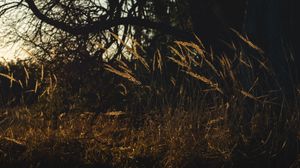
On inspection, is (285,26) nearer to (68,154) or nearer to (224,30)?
(224,30)

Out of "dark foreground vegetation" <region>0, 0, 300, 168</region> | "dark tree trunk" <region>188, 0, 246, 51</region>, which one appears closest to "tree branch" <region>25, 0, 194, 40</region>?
"dark foreground vegetation" <region>0, 0, 300, 168</region>

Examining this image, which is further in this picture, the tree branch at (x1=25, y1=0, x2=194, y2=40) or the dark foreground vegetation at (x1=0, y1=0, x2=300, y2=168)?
the tree branch at (x1=25, y1=0, x2=194, y2=40)

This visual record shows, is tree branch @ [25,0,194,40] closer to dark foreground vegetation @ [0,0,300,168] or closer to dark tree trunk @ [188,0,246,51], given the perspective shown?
dark foreground vegetation @ [0,0,300,168]

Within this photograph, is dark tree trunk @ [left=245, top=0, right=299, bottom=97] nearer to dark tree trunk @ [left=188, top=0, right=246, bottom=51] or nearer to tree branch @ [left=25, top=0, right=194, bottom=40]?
tree branch @ [left=25, top=0, right=194, bottom=40]

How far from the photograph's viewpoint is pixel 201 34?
9.39m

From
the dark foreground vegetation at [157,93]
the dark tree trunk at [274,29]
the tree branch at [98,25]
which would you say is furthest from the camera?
the tree branch at [98,25]

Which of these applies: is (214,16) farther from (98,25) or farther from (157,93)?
(157,93)

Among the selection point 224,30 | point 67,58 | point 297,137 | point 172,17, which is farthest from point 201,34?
point 297,137

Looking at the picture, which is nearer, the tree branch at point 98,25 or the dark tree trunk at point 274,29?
the dark tree trunk at point 274,29

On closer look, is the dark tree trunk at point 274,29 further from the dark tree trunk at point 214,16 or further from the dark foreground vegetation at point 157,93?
the dark tree trunk at point 214,16

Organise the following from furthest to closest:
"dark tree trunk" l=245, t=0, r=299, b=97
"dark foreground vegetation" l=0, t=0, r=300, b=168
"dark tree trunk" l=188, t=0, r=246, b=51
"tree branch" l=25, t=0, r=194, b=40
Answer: "dark tree trunk" l=188, t=0, r=246, b=51 → "tree branch" l=25, t=0, r=194, b=40 → "dark tree trunk" l=245, t=0, r=299, b=97 → "dark foreground vegetation" l=0, t=0, r=300, b=168

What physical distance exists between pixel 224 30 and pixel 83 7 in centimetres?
238

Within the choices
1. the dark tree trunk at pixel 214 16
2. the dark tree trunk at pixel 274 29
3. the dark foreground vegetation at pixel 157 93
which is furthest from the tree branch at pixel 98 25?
the dark tree trunk at pixel 274 29

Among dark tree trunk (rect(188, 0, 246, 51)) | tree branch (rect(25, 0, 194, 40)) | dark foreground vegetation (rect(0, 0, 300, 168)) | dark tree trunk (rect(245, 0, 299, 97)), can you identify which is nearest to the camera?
dark foreground vegetation (rect(0, 0, 300, 168))
